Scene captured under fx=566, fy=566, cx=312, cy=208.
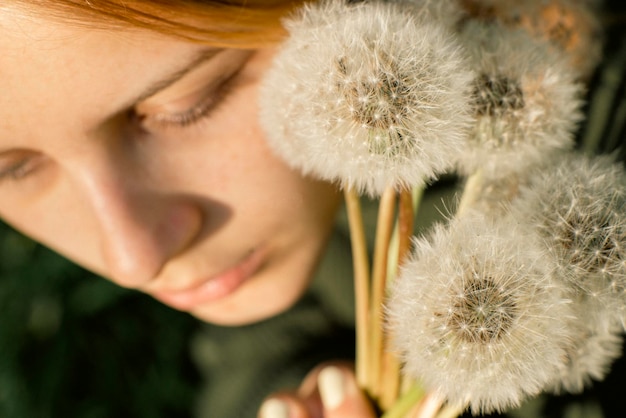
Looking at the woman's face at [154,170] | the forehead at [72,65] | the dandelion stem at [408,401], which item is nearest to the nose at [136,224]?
the woman's face at [154,170]

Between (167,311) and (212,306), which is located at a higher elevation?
(212,306)

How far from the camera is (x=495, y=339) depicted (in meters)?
0.51

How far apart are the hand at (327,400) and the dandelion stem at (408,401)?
8 cm

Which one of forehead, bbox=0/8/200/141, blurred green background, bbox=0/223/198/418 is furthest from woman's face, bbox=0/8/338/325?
blurred green background, bbox=0/223/198/418

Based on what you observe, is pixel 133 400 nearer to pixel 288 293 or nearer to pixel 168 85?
pixel 288 293

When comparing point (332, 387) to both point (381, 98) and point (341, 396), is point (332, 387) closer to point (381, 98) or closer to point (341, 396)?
point (341, 396)

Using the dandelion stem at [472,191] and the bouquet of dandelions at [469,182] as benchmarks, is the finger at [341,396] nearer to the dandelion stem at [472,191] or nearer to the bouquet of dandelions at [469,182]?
the bouquet of dandelions at [469,182]

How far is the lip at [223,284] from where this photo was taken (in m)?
0.91

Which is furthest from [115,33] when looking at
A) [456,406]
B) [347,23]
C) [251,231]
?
[456,406]

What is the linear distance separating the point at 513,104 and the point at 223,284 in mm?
526

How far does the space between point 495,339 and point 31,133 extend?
519mm

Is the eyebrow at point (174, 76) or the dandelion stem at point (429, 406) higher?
the eyebrow at point (174, 76)

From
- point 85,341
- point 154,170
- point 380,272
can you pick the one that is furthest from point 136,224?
point 85,341

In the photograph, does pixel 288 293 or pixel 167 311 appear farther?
pixel 167 311
